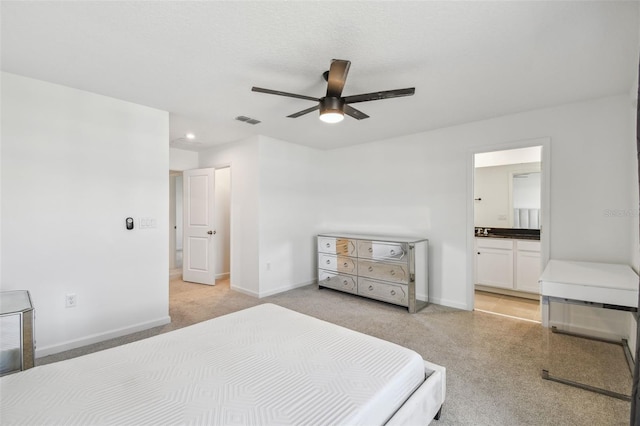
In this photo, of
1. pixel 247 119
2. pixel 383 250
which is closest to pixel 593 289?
pixel 383 250

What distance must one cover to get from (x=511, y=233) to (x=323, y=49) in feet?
14.2

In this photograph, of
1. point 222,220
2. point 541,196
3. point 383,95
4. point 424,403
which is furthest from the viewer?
point 222,220

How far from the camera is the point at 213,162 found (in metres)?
5.07

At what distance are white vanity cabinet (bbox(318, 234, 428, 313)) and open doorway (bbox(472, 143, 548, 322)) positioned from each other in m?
0.72

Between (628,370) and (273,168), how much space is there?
4.34m

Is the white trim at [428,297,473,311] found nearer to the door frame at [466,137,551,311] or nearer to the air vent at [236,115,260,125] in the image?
the door frame at [466,137,551,311]

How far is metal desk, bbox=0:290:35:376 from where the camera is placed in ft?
6.01

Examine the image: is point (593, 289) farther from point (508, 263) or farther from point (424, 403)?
point (508, 263)

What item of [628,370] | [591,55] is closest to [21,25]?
[591,55]

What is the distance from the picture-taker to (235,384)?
1.31 metres

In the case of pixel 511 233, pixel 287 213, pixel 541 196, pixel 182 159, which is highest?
pixel 182 159

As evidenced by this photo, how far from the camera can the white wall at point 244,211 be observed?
432cm

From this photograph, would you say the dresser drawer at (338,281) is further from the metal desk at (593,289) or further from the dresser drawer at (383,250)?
the metal desk at (593,289)

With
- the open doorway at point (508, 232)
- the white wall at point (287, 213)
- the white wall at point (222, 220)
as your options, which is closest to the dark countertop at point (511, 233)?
the open doorway at point (508, 232)
